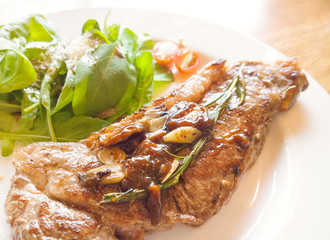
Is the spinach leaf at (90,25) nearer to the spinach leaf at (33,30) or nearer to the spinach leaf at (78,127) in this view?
the spinach leaf at (33,30)

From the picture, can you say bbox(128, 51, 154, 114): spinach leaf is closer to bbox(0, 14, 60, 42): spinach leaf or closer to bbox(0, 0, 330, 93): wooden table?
bbox(0, 14, 60, 42): spinach leaf

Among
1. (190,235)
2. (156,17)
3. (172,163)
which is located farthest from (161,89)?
(190,235)

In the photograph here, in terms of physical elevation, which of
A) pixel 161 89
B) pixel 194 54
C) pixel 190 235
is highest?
pixel 194 54

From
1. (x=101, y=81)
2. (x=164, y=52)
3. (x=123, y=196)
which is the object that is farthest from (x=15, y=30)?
(x=123, y=196)

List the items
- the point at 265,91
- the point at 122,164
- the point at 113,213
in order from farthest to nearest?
the point at 265,91 < the point at 122,164 < the point at 113,213

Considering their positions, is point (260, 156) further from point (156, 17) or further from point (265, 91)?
point (156, 17)

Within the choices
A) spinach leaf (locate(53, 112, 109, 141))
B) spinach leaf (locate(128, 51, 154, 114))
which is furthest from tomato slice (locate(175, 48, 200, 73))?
spinach leaf (locate(53, 112, 109, 141))

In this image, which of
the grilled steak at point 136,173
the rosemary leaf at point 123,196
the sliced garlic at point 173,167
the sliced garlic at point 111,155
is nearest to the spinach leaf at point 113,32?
the grilled steak at point 136,173

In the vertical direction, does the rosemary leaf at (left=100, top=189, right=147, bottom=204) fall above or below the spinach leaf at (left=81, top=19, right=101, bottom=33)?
below
